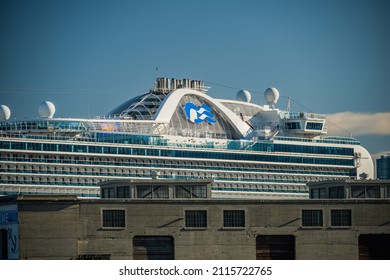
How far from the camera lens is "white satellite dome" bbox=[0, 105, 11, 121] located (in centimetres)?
8756

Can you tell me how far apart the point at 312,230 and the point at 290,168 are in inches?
1990

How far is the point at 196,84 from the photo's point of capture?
99.1 meters

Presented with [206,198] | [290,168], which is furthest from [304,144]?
[206,198]

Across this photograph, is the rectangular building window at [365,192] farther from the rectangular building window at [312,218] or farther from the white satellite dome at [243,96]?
the white satellite dome at [243,96]

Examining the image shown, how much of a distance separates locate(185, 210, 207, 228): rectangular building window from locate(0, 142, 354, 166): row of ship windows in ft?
122

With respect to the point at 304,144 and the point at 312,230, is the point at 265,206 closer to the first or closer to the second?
the point at 312,230

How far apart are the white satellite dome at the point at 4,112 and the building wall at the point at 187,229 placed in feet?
126

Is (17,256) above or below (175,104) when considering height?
below

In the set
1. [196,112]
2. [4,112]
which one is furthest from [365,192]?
[196,112]

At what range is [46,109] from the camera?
8750 centimetres

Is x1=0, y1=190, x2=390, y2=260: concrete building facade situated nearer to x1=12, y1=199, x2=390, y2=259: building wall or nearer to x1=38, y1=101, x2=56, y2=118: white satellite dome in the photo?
x1=12, y1=199, x2=390, y2=259: building wall

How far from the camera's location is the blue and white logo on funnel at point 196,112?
96312 mm

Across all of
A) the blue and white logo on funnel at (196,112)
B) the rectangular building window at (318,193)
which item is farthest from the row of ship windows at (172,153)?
the rectangular building window at (318,193)

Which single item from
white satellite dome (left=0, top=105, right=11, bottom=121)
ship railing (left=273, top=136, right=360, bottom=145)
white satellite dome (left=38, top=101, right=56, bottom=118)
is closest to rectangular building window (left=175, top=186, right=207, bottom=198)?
white satellite dome (left=38, top=101, right=56, bottom=118)
